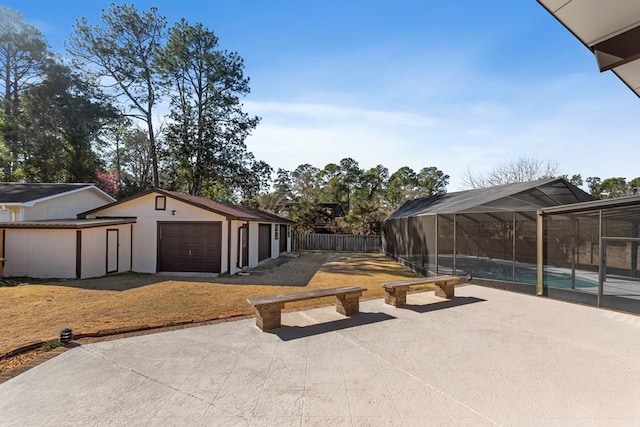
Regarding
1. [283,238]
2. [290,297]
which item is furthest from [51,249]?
[283,238]

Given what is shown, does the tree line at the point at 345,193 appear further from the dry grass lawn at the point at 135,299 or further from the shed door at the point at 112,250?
the shed door at the point at 112,250

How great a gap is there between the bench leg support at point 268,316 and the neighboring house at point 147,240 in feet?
21.6

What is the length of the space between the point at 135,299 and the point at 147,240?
16.8ft

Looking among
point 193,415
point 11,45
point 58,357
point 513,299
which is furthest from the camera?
point 11,45

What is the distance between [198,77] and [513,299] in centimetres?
2343

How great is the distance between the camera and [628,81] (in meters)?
2.97

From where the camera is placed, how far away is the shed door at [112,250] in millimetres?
11117

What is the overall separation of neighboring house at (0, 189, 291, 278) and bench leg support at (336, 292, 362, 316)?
6.47 meters

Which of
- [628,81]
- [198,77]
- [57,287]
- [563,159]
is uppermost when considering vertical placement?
[198,77]

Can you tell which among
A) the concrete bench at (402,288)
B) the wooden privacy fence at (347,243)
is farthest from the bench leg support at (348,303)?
the wooden privacy fence at (347,243)

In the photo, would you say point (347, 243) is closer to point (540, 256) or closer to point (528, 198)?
point (528, 198)

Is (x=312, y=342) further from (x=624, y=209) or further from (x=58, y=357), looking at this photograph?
Result: (x=624, y=209)

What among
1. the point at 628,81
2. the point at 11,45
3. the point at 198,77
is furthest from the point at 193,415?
the point at 11,45

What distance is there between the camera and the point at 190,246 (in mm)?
11578
